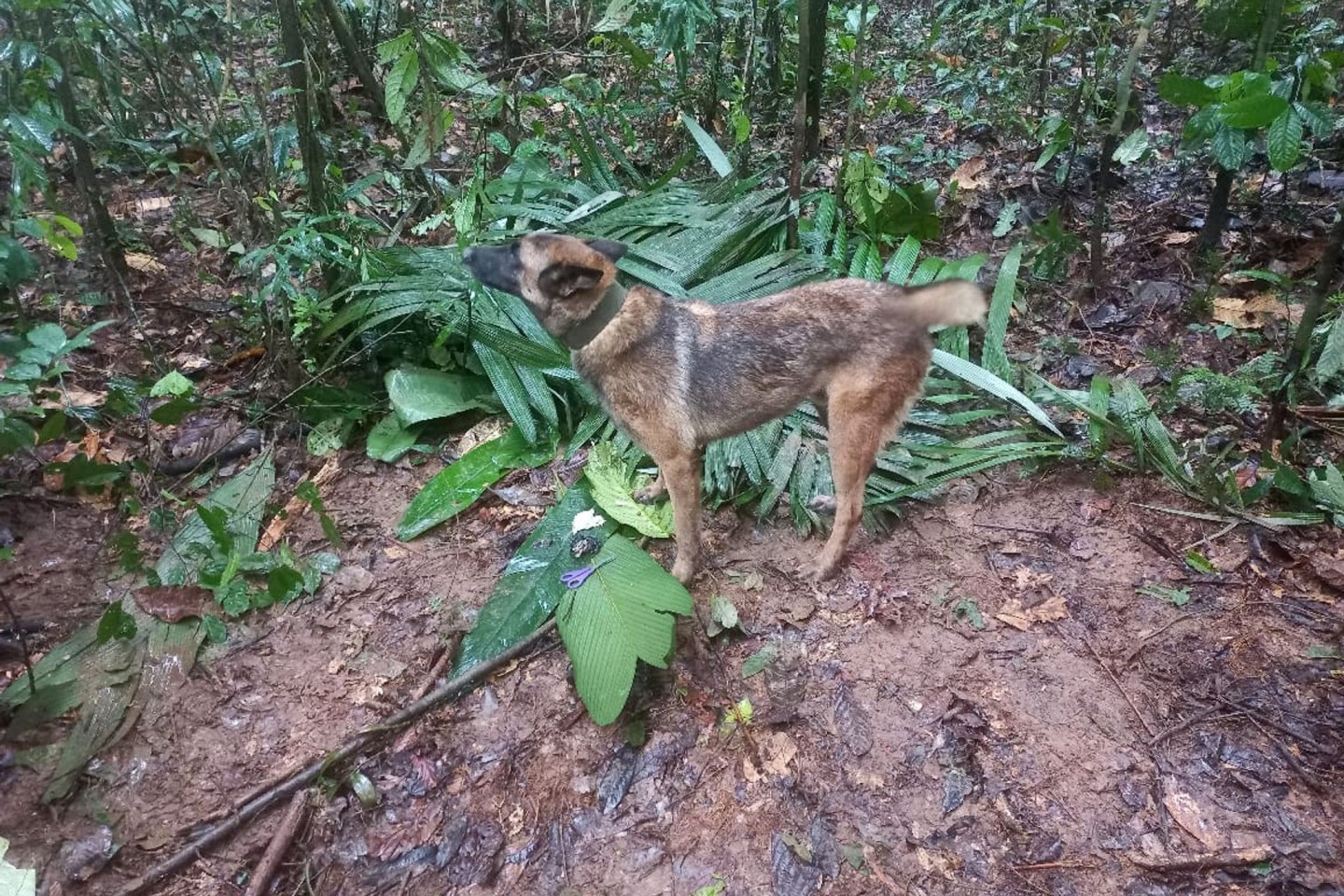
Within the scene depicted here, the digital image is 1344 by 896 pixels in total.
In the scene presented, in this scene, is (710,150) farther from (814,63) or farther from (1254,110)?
(1254,110)

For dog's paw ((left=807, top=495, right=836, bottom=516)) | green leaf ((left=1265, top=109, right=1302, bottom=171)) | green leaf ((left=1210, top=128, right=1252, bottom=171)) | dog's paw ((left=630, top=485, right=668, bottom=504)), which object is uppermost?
green leaf ((left=1265, top=109, right=1302, bottom=171))

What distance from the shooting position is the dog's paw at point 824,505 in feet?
14.2

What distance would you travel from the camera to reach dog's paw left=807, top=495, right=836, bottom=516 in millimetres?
4340

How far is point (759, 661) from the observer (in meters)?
3.58

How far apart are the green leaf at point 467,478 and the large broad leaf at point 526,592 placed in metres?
0.63

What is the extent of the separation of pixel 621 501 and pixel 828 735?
1627mm

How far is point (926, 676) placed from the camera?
346 centimetres

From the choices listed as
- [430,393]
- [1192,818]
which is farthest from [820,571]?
[430,393]

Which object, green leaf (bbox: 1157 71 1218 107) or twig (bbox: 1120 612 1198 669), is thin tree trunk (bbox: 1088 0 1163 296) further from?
twig (bbox: 1120 612 1198 669)

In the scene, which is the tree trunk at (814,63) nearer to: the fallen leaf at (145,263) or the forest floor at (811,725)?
the forest floor at (811,725)

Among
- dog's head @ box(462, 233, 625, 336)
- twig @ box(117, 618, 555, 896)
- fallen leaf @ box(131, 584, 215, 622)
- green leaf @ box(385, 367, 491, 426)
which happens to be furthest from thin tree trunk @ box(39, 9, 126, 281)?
twig @ box(117, 618, 555, 896)

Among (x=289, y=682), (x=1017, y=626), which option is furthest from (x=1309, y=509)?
(x=289, y=682)

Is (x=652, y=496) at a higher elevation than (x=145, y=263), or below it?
below

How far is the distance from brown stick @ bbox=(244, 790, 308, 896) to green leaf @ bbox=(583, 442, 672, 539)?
1.92 meters
